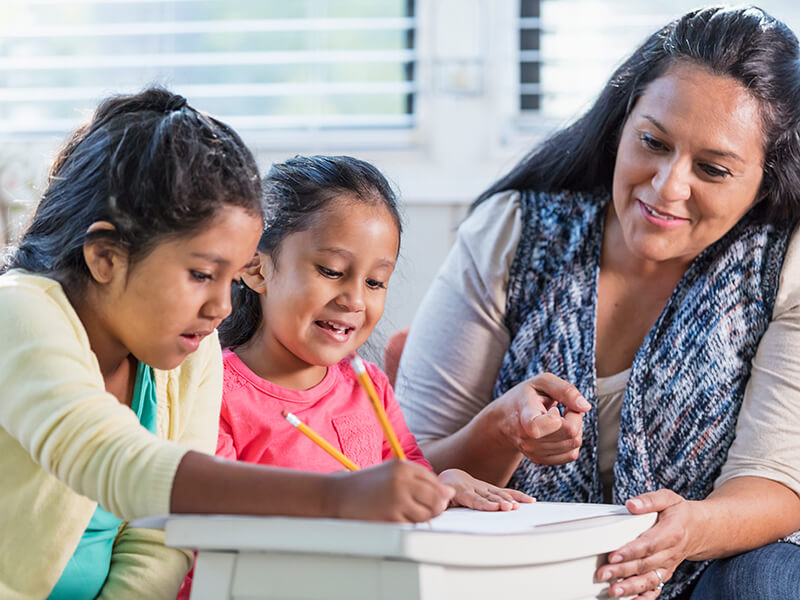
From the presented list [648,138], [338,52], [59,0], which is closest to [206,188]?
[648,138]

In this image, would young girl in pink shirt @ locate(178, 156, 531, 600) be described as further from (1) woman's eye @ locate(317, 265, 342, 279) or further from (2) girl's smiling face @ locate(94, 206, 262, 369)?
(2) girl's smiling face @ locate(94, 206, 262, 369)

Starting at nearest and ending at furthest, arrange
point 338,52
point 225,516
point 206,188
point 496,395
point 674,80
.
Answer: point 225,516, point 206,188, point 674,80, point 496,395, point 338,52

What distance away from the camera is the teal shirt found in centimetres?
97

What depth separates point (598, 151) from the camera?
1.57 meters

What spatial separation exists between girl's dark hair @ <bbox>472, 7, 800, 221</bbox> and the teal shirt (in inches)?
33.2

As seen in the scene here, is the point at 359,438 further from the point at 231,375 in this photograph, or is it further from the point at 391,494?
the point at 391,494

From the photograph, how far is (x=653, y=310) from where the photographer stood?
1.54m

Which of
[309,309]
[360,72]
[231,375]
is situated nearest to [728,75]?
[309,309]

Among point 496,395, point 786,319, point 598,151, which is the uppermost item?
point 598,151

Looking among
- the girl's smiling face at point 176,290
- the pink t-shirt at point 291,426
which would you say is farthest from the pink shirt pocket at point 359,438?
the girl's smiling face at point 176,290

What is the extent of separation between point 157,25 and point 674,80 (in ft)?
5.92

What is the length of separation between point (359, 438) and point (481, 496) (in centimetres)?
23

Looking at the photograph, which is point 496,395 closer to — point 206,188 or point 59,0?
point 206,188

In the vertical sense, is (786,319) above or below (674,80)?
below
